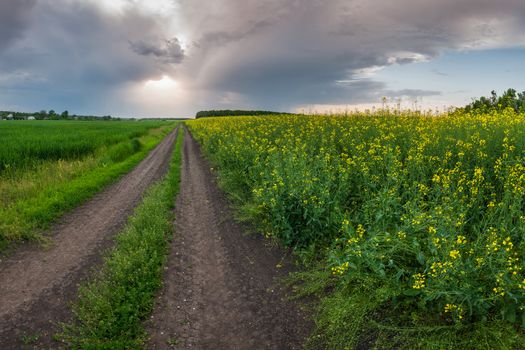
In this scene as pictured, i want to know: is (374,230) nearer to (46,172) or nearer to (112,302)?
(112,302)

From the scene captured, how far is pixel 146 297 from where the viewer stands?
5.63m

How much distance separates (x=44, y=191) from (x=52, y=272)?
19.9 feet

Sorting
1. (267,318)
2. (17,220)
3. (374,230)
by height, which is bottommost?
(267,318)

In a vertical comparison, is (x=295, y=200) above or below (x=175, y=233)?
above

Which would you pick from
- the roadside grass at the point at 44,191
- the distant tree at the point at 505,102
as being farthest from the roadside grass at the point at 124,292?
the distant tree at the point at 505,102

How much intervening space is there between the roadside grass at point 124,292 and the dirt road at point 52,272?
324 mm

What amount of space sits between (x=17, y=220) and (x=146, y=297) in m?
5.38

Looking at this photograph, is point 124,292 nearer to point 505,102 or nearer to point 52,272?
point 52,272

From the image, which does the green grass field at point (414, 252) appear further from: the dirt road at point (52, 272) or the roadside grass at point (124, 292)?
the dirt road at point (52, 272)

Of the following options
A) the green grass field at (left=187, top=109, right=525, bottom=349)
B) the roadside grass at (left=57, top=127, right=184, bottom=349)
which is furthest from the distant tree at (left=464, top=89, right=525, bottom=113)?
the roadside grass at (left=57, top=127, right=184, bottom=349)

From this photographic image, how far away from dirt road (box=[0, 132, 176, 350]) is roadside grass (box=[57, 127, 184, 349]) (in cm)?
32

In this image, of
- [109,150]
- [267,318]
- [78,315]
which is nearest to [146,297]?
[78,315]

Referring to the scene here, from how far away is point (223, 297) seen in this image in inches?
234

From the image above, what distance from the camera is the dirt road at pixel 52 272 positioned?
5141 mm
